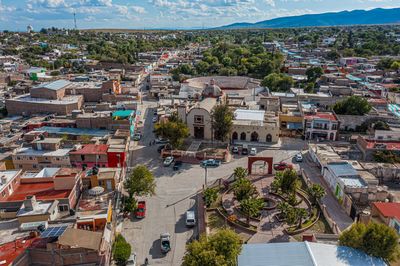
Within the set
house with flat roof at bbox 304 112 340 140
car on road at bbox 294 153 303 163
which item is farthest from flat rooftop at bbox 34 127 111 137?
house with flat roof at bbox 304 112 340 140

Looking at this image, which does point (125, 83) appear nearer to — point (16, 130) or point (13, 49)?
point (16, 130)

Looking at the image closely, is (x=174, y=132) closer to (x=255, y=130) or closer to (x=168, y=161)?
(x=168, y=161)

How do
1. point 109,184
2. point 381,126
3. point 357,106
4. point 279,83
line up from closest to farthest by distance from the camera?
point 109,184 → point 381,126 → point 357,106 → point 279,83

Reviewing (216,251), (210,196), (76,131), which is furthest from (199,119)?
(216,251)

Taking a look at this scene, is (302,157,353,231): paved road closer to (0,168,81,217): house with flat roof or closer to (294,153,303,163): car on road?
(294,153,303,163): car on road

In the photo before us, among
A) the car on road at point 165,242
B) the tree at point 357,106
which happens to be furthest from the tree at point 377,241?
the tree at point 357,106

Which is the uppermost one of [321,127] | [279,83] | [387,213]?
[279,83]

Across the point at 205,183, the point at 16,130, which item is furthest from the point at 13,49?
the point at 205,183
